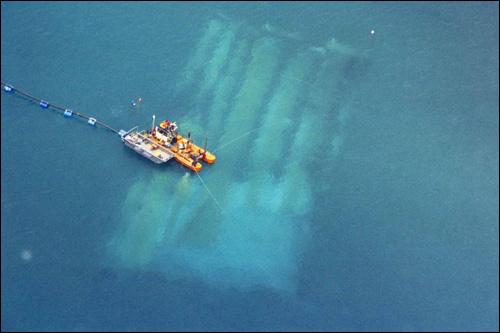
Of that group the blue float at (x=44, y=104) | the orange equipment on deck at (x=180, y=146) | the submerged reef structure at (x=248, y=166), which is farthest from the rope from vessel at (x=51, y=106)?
the submerged reef structure at (x=248, y=166)

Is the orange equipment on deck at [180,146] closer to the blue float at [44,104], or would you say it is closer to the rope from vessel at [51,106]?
the rope from vessel at [51,106]

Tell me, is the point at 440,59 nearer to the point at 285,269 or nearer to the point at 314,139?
the point at 314,139

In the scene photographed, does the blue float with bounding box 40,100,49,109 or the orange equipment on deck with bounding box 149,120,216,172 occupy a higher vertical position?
the blue float with bounding box 40,100,49,109

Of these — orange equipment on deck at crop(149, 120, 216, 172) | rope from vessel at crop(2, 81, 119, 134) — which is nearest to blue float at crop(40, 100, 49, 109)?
rope from vessel at crop(2, 81, 119, 134)

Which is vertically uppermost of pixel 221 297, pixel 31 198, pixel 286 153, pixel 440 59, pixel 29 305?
pixel 440 59

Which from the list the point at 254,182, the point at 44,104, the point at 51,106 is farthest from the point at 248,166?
the point at 44,104

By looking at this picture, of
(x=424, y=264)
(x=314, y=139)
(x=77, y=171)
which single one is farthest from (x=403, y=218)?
(x=77, y=171)

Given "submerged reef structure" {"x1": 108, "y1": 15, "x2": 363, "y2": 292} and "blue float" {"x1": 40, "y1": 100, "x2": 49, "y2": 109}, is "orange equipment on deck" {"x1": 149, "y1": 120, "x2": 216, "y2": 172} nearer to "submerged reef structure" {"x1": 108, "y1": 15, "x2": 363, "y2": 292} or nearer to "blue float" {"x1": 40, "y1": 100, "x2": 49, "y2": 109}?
"submerged reef structure" {"x1": 108, "y1": 15, "x2": 363, "y2": 292}

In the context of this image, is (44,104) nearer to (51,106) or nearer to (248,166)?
(51,106)
